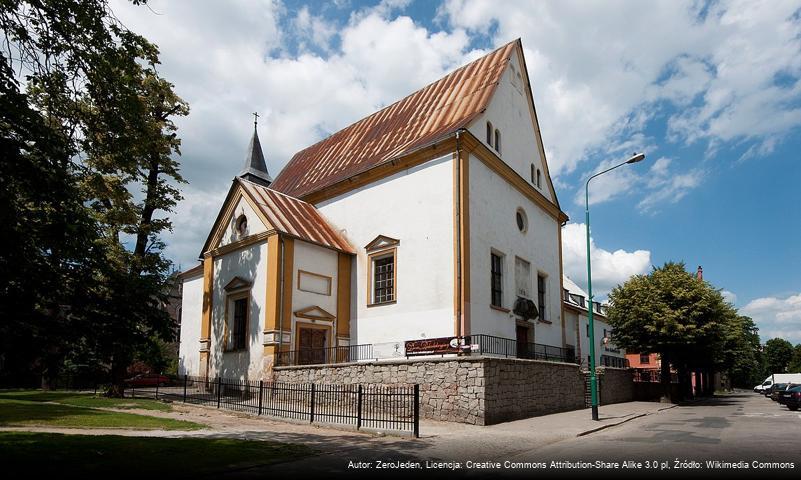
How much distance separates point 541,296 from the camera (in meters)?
28.3

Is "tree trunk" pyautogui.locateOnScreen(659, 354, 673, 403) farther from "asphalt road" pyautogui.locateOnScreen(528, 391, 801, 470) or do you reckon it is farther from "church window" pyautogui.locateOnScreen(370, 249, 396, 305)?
"church window" pyautogui.locateOnScreen(370, 249, 396, 305)

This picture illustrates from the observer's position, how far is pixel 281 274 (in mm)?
22625

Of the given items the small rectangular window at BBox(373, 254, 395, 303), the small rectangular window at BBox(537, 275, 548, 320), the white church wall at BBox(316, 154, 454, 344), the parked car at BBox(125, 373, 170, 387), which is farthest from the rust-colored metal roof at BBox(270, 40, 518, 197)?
the parked car at BBox(125, 373, 170, 387)

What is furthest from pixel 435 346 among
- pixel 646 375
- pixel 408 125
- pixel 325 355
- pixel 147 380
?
pixel 147 380

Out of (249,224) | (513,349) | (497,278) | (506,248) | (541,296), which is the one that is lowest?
(513,349)

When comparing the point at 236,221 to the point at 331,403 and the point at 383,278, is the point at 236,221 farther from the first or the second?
the point at 331,403

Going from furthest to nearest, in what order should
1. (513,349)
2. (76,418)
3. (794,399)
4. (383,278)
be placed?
(794,399)
(383,278)
(513,349)
(76,418)

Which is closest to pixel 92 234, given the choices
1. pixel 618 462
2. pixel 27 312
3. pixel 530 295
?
pixel 27 312

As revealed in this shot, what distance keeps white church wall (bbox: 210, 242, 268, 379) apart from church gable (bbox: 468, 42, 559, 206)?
35.9ft

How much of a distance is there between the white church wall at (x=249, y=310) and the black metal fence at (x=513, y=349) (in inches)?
347

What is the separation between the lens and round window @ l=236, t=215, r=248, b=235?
25.6 metres

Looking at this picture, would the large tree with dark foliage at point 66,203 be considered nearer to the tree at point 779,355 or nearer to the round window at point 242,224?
the round window at point 242,224

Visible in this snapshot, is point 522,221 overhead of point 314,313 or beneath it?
overhead

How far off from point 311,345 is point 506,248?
9.58 metres
